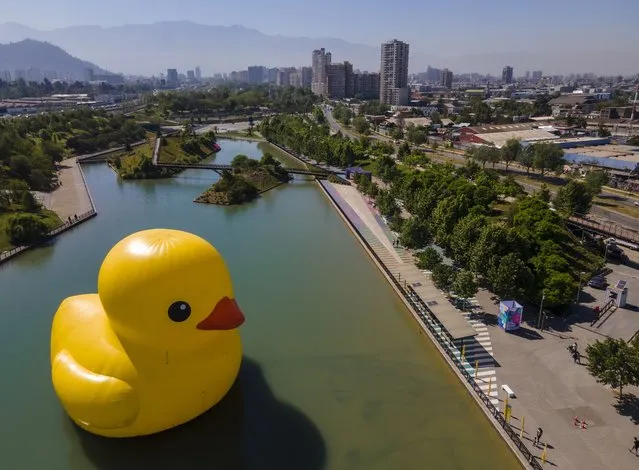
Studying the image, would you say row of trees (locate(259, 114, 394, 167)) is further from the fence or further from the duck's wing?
the duck's wing

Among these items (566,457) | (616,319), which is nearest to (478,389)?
(566,457)

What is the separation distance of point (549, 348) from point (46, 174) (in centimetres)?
5054

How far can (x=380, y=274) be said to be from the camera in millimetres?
27781

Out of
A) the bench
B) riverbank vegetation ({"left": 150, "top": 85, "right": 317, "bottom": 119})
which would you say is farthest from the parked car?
riverbank vegetation ({"left": 150, "top": 85, "right": 317, "bottom": 119})

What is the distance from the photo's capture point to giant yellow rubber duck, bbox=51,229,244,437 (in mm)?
12031

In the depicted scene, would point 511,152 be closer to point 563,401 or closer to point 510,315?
point 510,315

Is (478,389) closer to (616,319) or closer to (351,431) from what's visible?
(351,431)

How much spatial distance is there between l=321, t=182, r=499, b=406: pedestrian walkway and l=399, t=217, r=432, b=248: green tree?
104cm

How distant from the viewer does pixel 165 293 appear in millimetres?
11938

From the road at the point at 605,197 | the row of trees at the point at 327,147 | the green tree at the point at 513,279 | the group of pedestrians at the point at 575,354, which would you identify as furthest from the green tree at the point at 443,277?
the row of trees at the point at 327,147

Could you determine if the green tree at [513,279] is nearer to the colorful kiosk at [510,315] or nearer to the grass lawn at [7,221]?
the colorful kiosk at [510,315]

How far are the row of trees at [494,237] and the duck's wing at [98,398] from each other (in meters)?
16.7

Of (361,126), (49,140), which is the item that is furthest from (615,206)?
(49,140)

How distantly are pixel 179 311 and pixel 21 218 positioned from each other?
89.6 feet
